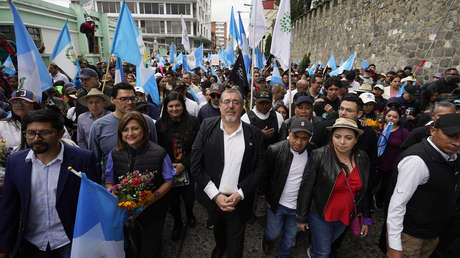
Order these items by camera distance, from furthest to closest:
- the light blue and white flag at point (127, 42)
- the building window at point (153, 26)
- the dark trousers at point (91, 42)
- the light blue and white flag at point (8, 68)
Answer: the building window at point (153, 26)
the dark trousers at point (91, 42)
the light blue and white flag at point (8, 68)
the light blue and white flag at point (127, 42)

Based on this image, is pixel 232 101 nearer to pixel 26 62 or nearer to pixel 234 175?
pixel 234 175

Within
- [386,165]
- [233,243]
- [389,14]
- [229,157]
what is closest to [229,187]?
[229,157]

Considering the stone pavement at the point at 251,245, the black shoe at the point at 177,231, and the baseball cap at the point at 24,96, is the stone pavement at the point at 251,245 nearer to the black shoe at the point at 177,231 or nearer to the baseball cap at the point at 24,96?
the black shoe at the point at 177,231

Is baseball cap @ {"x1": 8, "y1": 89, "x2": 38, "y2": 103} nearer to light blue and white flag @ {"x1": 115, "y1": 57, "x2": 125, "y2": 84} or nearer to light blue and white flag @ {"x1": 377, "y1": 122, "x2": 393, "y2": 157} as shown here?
light blue and white flag @ {"x1": 115, "y1": 57, "x2": 125, "y2": 84}

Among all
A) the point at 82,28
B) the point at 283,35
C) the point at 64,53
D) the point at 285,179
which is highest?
the point at 82,28

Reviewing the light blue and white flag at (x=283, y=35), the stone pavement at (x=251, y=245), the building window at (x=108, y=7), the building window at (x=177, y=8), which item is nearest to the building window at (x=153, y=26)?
the building window at (x=177, y=8)

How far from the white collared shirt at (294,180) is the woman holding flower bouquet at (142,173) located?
128 cm

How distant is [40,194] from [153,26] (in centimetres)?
6226

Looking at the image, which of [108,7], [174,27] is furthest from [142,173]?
[108,7]

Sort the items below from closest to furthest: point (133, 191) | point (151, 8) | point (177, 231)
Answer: point (133, 191) < point (177, 231) < point (151, 8)

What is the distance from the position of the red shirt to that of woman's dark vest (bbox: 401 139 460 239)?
0.44 metres

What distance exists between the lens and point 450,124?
6.17 ft

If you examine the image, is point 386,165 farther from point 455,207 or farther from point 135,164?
point 135,164

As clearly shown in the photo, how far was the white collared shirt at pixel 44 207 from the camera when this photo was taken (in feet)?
6.39
